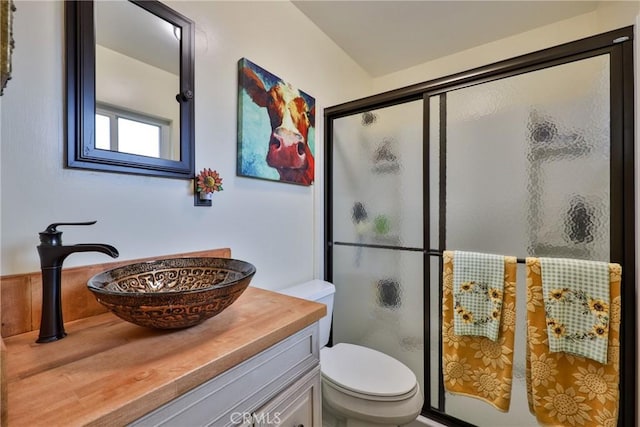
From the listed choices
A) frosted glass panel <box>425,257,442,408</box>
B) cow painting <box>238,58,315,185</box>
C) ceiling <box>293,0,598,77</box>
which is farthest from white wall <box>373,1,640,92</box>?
frosted glass panel <box>425,257,442,408</box>

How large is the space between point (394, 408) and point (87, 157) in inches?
55.6

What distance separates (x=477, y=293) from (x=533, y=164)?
63 centimetres

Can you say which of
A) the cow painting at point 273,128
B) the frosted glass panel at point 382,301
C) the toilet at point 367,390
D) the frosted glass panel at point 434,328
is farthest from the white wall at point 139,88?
the frosted glass panel at point 434,328

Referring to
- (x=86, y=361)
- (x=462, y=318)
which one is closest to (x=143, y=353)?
(x=86, y=361)

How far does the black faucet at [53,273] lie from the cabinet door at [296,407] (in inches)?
20.9

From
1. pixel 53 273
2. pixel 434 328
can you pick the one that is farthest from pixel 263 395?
pixel 434 328

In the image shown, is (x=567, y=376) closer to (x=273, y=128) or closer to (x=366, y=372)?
Answer: (x=366, y=372)

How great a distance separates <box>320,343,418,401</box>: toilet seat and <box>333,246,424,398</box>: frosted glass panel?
0.28 meters

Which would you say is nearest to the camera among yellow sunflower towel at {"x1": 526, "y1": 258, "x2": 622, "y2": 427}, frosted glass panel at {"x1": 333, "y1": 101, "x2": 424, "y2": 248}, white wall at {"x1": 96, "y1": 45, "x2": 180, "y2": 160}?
white wall at {"x1": 96, "y1": 45, "x2": 180, "y2": 160}

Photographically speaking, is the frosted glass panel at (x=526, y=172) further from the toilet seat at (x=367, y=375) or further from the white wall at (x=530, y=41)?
the white wall at (x=530, y=41)

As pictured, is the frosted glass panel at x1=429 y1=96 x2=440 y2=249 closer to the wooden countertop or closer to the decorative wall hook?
the wooden countertop

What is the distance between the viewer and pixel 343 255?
5.92ft

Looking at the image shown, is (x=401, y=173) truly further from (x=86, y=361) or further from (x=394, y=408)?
(x=86, y=361)

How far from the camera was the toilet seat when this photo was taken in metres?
1.13
